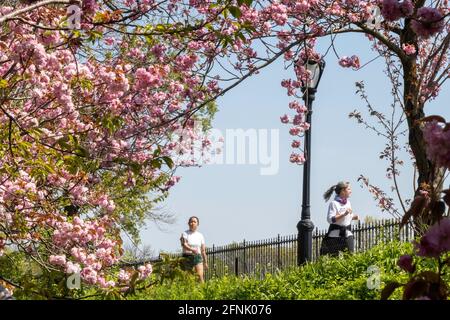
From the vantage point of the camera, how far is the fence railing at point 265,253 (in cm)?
1711

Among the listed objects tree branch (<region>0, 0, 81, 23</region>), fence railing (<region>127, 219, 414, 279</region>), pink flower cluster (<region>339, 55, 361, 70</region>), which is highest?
pink flower cluster (<region>339, 55, 361, 70</region>)

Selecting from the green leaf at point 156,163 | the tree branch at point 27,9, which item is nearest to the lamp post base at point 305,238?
the green leaf at point 156,163

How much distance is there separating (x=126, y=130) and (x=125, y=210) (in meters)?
9.92

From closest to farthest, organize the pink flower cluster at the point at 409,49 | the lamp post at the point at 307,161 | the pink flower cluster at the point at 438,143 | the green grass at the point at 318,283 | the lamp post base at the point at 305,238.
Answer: the pink flower cluster at the point at 438,143
the green grass at the point at 318,283
the lamp post at the point at 307,161
the lamp post base at the point at 305,238
the pink flower cluster at the point at 409,49

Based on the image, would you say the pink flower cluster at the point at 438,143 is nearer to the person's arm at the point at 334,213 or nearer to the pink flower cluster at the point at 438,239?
the pink flower cluster at the point at 438,239

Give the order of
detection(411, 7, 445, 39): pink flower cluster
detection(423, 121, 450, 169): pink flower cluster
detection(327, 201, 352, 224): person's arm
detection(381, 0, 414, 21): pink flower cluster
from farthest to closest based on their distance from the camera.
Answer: detection(327, 201, 352, 224): person's arm → detection(381, 0, 414, 21): pink flower cluster → detection(411, 7, 445, 39): pink flower cluster → detection(423, 121, 450, 169): pink flower cluster

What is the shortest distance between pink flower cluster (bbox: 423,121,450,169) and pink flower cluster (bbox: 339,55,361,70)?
32.1 feet

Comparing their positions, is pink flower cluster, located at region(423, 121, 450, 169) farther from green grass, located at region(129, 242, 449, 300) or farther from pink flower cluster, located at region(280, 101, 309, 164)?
pink flower cluster, located at region(280, 101, 309, 164)

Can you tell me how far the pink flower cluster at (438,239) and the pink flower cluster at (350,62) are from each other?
32.3ft

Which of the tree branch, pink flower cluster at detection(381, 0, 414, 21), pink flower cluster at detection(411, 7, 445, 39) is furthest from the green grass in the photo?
pink flower cluster at detection(411, 7, 445, 39)

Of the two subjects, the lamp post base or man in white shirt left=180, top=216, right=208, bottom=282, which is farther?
man in white shirt left=180, top=216, right=208, bottom=282

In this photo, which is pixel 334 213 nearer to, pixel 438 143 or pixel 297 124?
pixel 297 124

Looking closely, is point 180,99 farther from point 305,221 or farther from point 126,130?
point 305,221

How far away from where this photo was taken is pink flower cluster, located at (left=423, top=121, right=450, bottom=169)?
3.23 meters
